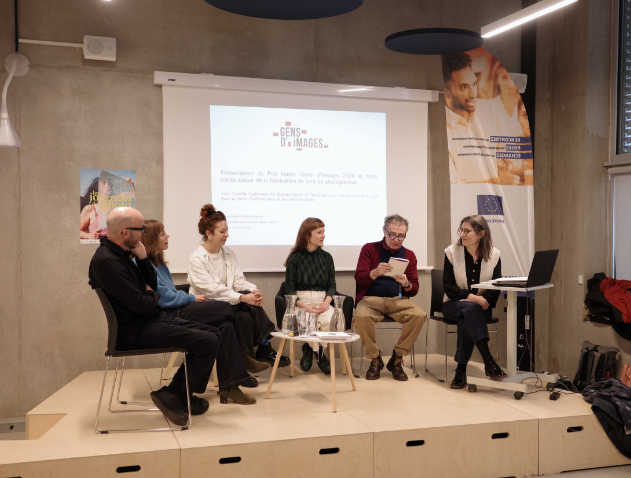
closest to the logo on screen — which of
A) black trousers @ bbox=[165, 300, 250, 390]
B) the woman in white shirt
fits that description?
the woman in white shirt

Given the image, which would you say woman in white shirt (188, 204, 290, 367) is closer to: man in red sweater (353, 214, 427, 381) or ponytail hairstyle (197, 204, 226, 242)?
ponytail hairstyle (197, 204, 226, 242)

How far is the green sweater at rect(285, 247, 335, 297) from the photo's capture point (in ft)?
16.1

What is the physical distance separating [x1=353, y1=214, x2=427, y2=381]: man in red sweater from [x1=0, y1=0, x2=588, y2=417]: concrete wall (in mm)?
780

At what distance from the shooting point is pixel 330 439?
325cm

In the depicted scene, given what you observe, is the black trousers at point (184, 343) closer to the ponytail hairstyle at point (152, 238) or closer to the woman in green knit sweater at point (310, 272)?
the ponytail hairstyle at point (152, 238)

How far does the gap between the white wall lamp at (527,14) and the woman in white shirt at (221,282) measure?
2801 millimetres

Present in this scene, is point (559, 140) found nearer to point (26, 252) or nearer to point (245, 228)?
point (245, 228)

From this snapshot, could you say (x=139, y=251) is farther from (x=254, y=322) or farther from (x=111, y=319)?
(x=254, y=322)

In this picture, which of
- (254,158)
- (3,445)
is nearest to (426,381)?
(254,158)

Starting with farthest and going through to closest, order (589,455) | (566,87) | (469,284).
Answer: (566,87) → (469,284) → (589,455)

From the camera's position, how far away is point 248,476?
3119 millimetres

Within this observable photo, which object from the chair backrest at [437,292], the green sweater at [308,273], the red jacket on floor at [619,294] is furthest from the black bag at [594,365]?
the green sweater at [308,273]

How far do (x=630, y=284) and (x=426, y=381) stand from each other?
2106mm

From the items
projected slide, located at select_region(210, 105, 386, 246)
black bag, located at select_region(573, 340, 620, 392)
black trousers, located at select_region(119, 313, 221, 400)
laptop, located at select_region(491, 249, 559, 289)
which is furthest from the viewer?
projected slide, located at select_region(210, 105, 386, 246)
